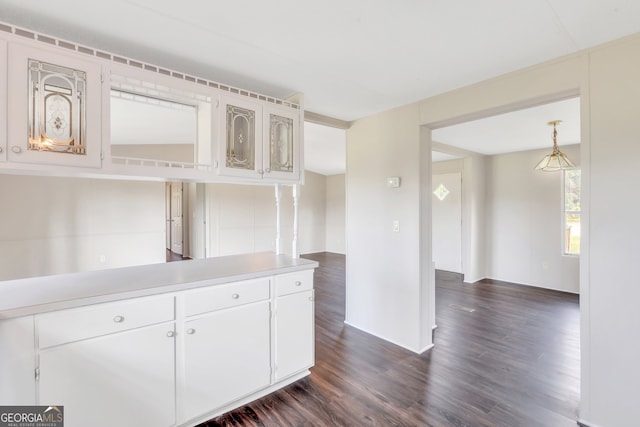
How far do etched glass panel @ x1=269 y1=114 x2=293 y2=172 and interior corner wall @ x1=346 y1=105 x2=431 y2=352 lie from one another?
1.09 metres

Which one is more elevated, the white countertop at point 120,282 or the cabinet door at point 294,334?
the white countertop at point 120,282

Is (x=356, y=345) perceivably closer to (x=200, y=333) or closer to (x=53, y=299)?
(x=200, y=333)

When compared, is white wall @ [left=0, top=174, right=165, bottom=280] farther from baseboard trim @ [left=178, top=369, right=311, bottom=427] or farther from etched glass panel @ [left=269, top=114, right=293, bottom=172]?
baseboard trim @ [left=178, top=369, right=311, bottom=427]

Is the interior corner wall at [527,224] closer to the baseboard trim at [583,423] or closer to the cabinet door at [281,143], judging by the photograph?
the baseboard trim at [583,423]

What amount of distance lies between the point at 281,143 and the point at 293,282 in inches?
44.1

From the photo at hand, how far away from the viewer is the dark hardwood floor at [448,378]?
1.88 m

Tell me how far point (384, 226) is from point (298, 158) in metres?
1.18

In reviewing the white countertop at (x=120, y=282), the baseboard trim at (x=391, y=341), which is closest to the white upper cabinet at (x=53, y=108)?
the white countertop at (x=120, y=282)

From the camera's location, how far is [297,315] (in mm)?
2211

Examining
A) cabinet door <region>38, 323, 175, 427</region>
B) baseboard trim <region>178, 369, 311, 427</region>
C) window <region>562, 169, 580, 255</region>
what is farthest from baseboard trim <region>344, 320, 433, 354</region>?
window <region>562, 169, 580, 255</region>

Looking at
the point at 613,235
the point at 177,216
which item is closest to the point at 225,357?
the point at 613,235

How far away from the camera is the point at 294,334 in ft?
7.20

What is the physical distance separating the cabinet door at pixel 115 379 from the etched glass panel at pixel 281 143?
1.36m

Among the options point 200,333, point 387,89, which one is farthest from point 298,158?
point 200,333
